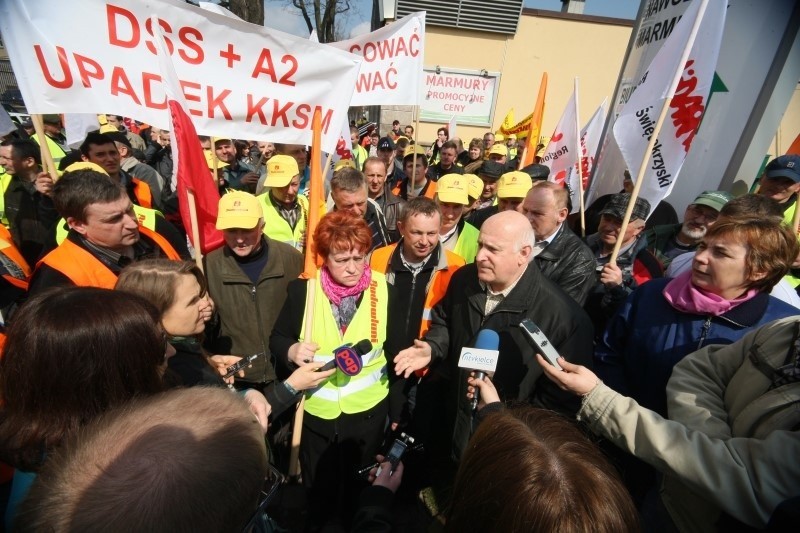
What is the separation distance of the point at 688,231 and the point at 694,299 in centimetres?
166

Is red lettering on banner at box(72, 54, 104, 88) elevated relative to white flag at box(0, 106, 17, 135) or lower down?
elevated

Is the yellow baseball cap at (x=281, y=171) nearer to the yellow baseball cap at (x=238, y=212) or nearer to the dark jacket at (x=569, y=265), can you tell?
the yellow baseball cap at (x=238, y=212)

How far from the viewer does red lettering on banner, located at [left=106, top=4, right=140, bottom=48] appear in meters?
2.35

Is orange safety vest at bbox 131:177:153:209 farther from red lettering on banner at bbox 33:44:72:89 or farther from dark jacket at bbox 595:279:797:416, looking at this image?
dark jacket at bbox 595:279:797:416

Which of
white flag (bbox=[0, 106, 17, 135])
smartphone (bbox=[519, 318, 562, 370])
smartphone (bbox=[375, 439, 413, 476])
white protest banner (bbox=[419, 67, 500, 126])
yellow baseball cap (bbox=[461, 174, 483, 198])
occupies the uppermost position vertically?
white protest banner (bbox=[419, 67, 500, 126])

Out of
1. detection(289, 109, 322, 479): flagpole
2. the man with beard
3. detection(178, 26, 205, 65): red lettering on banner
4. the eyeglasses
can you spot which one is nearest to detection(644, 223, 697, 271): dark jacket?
the man with beard

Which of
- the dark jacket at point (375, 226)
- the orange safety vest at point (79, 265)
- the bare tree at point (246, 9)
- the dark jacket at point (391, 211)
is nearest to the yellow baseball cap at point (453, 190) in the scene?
the dark jacket at point (375, 226)

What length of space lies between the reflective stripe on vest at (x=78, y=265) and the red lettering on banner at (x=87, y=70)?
1015mm

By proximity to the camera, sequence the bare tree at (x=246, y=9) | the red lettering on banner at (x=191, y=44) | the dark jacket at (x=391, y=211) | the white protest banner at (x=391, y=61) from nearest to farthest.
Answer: the red lettering on banner at (x=191, y=44), the white protest banner at (x=391, y=61), the dark jacket at (x=391, y=211), the bare tree at (x=246, y=9)

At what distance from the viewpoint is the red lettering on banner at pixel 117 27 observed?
2352 mm

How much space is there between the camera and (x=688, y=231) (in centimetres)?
323

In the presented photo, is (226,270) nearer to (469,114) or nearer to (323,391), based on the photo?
(323,391)

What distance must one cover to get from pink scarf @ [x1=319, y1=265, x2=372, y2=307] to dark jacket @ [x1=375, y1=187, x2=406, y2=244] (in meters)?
2.25

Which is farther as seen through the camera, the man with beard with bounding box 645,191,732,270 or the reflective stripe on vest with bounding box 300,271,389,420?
the man with beard with bounding box 645,191,732,270
